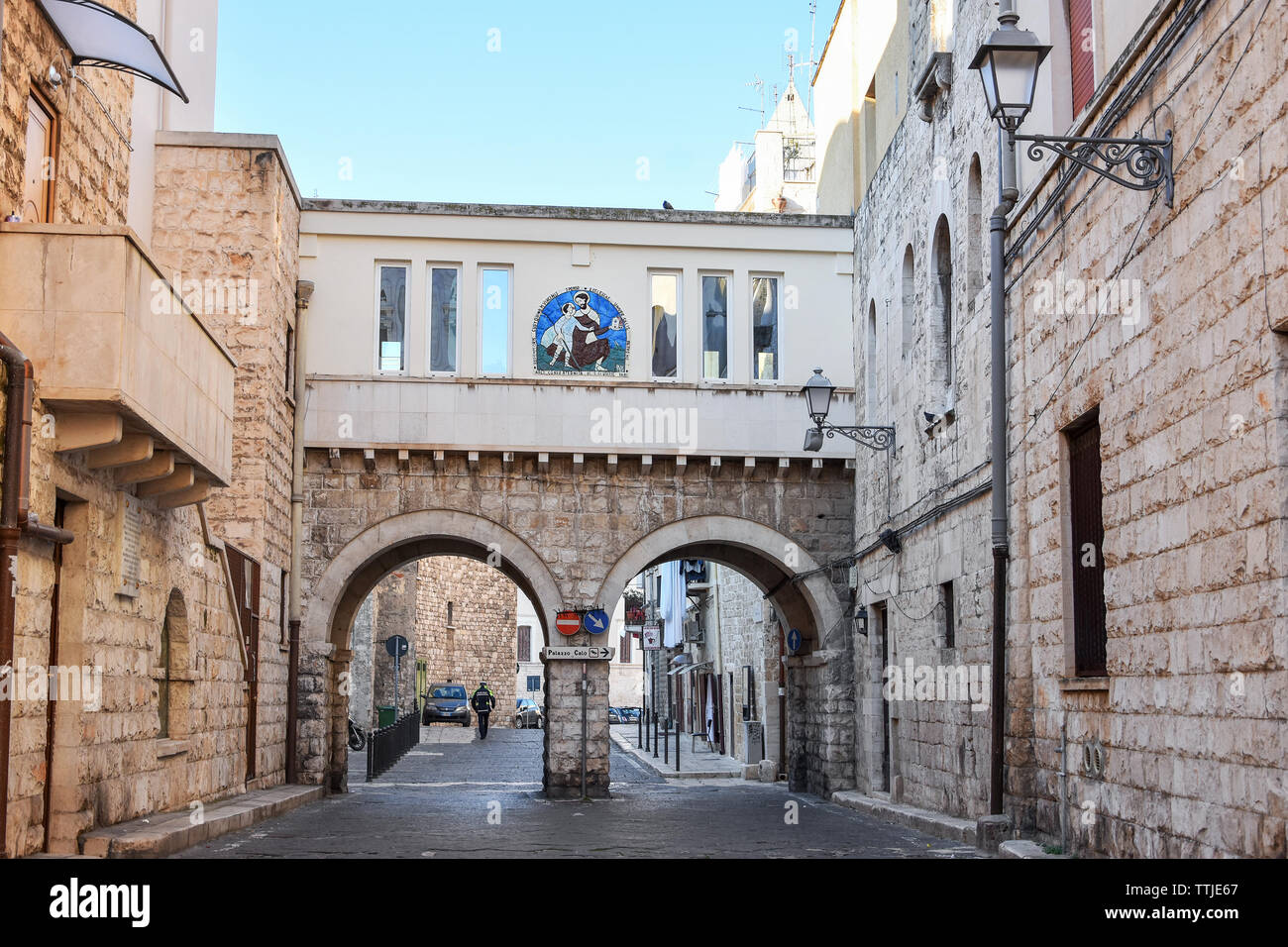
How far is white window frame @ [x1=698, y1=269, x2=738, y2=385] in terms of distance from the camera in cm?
1928

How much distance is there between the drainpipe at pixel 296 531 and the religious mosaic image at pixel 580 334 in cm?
293

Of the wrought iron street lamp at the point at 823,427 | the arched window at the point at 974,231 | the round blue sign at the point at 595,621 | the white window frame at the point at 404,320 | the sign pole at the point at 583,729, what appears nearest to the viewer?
the arched window at the point at 974,231

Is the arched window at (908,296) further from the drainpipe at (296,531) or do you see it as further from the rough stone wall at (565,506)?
the drainpipe at (296,531)

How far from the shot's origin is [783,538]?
63.2 ft

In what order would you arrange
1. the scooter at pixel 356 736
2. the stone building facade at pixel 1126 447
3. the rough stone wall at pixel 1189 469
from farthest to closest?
the scooter at pixel 356 736
the stone building facade at pixel 1126 447
the rough stone wall at pixel 1189 469

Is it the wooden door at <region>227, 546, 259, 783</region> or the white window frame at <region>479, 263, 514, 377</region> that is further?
the white window frame at <region>479, 263, 514, 377</region>

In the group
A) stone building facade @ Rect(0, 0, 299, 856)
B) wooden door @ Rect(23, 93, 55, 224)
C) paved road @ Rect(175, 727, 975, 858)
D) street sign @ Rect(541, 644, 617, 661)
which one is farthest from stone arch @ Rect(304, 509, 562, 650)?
wooden door @ Rect(23, 93, 55, 224)

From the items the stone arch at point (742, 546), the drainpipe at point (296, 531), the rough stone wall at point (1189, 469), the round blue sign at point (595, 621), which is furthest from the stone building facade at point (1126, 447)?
the drainpipe at point (296, 531)

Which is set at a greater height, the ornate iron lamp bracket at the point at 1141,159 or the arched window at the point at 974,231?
the arched window at the point at 974,231

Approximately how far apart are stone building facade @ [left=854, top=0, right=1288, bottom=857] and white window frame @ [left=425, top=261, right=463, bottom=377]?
6.73m

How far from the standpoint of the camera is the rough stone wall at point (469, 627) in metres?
45.4

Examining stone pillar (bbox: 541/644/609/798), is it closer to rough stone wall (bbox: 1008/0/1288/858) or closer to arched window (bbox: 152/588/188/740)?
arched window (bbox: 152/588/188/740)
